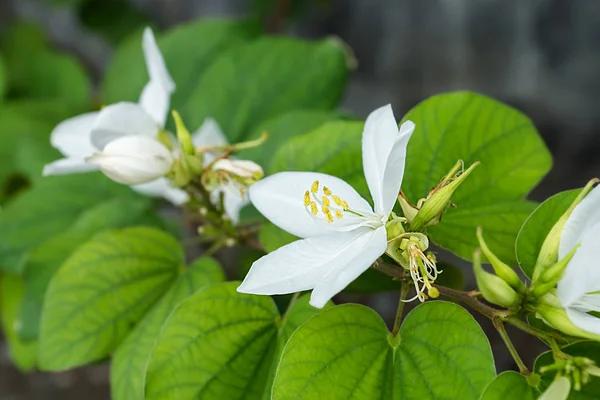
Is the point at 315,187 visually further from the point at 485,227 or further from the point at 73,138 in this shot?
the point at 73,138

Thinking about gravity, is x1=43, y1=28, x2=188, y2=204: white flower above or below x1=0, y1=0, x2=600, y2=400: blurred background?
above

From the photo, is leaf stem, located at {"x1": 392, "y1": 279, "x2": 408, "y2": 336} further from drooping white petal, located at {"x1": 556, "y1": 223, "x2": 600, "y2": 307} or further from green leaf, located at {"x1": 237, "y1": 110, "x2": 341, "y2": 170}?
green leaf, located at {"x1": 237, "y1": 110, "x2": 341, "y2": 170}

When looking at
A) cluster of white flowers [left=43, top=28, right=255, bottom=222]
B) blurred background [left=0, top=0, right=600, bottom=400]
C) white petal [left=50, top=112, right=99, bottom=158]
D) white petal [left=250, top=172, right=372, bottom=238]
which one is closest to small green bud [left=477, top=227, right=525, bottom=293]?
white petal [left=250, top=172, right=372, bottom=238]

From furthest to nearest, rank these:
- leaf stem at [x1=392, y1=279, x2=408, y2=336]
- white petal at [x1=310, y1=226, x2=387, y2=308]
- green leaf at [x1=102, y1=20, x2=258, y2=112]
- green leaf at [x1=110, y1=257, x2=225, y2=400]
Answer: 1. green leaf at [x1=102, y1=20, x2=258, y2=112]
2. green leaf at [x1=110, y1=257, x2=225, y2=400]
3. leaf stem at [x1=392, y1=279, x2=408, y2=336]
4. white petal at [x1=310, y1=226, x2=387, y2=308]

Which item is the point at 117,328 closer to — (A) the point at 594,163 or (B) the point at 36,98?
(B) the point at 36,98

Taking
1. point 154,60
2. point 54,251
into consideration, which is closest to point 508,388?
point 154,60

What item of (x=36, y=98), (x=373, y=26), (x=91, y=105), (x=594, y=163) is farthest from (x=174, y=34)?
(x=594, y=163)
